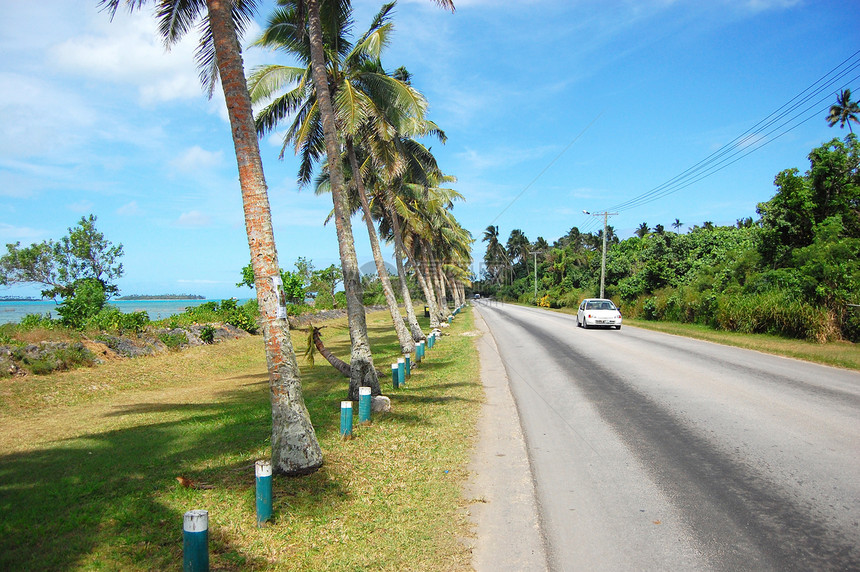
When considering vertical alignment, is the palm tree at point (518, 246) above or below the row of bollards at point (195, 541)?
above

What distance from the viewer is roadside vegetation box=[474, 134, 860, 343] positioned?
58.0ft

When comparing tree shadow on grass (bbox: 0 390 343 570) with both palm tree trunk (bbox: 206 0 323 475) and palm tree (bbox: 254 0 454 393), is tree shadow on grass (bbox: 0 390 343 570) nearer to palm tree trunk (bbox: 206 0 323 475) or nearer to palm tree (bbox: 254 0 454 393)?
palm tree trunk (bbox: 206 0 323 475)

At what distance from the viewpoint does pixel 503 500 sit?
522 cm

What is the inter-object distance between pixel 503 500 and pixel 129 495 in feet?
12.8

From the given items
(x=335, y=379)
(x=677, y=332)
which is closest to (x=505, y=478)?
(x=335, y=379)

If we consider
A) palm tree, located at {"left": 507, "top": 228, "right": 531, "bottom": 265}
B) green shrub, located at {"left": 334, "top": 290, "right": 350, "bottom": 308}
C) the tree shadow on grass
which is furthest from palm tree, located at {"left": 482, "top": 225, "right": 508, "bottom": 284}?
the tree shadow on grass

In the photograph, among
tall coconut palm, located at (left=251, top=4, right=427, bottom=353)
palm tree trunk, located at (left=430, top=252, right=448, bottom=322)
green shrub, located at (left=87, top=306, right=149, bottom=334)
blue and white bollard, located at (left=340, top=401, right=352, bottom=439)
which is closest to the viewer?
blue and white bollard, located at (left=340, top=401, right=352, bottom=439)

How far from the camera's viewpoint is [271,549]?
13.9 ft

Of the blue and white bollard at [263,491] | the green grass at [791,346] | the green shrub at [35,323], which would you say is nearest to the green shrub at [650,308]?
the green grass at [791,346]

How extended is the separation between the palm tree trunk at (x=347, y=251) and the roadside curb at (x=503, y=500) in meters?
2.43

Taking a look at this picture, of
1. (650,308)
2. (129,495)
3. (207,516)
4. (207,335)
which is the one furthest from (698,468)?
(650,308)

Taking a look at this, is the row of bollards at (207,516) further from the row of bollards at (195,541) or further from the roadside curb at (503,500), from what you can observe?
the roadside curb at (503,500)

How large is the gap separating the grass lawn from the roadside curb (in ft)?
0.62

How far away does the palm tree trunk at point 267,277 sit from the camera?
5809 mm
